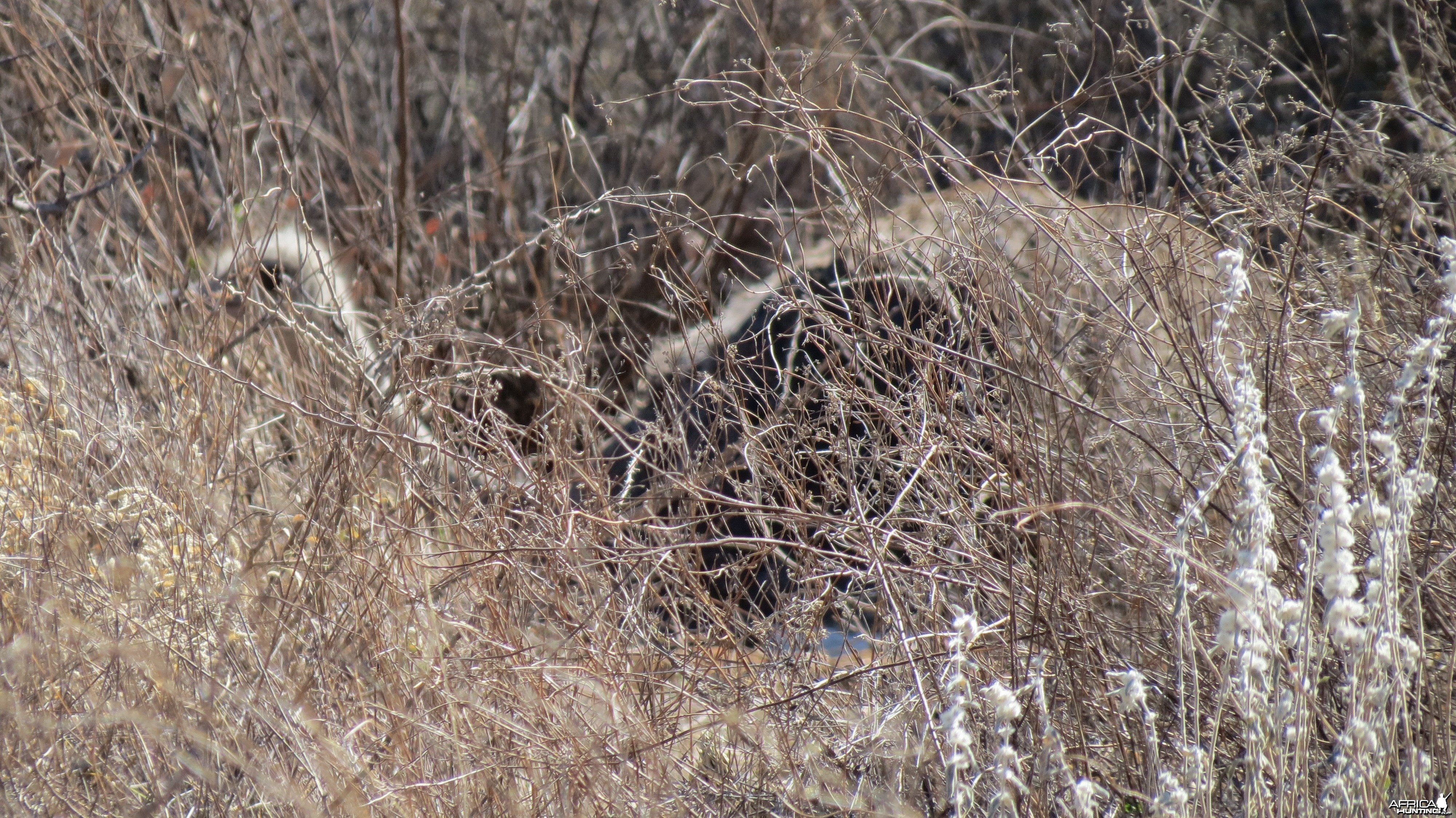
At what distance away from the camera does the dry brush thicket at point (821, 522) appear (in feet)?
5.90

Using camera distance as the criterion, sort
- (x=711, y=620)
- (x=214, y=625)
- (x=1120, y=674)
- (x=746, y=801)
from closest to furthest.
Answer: (x=1120, y=674), (x=746, y=801), (x=214, y=625), (x=711, y=620)

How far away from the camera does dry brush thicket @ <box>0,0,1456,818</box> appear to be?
5.90 ft

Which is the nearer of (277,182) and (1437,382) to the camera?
(1437,382)

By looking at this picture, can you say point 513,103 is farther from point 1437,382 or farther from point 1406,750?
point 1406,750

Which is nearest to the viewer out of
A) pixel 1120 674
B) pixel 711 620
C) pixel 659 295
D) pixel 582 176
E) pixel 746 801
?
pixel 1120 674

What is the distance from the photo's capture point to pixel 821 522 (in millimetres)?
2354

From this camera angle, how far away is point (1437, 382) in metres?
2.26

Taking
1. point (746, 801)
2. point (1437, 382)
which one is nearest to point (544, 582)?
point (746, 801)

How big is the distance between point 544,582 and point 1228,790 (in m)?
1.45

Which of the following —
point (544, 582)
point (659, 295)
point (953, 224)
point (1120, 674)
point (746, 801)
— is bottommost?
point (659, 295)

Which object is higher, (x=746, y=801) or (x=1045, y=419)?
(x=1045, y=419)

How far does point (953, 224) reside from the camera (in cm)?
240

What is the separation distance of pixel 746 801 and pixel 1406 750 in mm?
1160

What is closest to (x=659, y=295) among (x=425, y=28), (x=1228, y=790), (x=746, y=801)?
(x=425, y=28)
